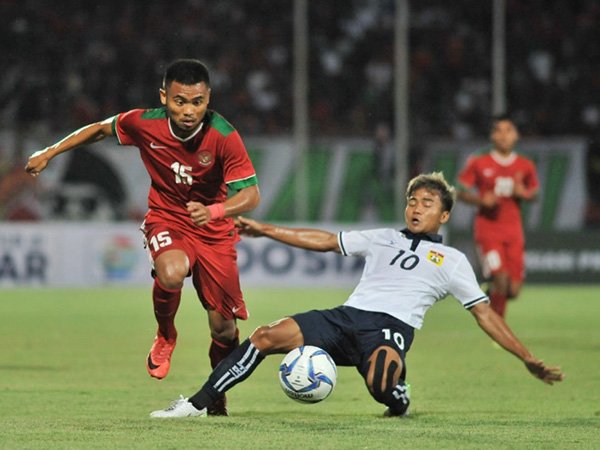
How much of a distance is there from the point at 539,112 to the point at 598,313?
24.9 feet

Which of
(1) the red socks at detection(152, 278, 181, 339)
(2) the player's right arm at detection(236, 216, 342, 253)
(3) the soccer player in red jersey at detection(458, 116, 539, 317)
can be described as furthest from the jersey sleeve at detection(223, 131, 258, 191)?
(3) the soccer player in red jersey at detection(458, 116, 539, 317)

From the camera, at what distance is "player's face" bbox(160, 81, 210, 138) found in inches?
291

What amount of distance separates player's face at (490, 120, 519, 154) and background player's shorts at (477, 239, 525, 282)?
1027 mm

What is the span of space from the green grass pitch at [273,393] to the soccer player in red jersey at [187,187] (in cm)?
63

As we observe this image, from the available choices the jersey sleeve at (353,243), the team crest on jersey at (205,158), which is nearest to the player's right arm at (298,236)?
the jersey sleeve at (353,243)

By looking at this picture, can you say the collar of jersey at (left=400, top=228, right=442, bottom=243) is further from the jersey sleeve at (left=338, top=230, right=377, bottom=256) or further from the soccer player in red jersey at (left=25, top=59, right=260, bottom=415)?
the soccer player in red jersey at (left=25, top=59, right=260, bottom=415)

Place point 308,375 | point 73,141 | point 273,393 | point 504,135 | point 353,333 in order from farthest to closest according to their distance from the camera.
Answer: point 504,135 → point 273,393 → point 73,141 → point 353,333 → point 308,375

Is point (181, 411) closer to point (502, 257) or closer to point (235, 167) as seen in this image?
point (235, 167)

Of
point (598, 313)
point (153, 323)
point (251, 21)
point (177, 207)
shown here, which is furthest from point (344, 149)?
point (177, 207)

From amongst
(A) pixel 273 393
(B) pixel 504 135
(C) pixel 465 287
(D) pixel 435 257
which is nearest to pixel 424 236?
(D) pixel 435 257

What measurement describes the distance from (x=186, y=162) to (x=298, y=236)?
0.85 meters

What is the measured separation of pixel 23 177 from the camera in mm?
20781

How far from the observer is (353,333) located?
7.25m

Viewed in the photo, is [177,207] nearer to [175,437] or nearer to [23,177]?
[175,437]
